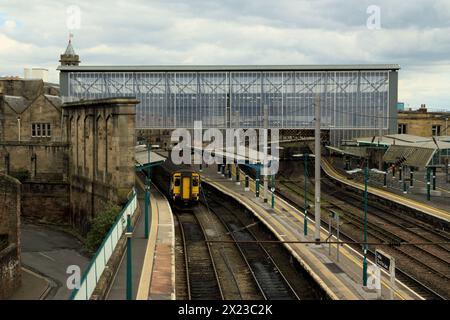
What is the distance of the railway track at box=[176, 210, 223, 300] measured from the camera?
27203 mm

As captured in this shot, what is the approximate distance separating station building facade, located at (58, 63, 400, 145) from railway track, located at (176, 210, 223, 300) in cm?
3392

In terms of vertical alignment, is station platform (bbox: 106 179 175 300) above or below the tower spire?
below

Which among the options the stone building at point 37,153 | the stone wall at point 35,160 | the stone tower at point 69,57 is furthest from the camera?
the stone tower at point 69,57

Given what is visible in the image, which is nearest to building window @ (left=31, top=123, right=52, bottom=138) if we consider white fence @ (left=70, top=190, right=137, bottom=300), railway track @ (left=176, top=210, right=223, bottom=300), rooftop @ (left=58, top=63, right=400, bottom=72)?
rooftop @ (left=58, top=63, right=400, bottom=72)

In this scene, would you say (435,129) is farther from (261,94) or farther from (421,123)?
(261,94)

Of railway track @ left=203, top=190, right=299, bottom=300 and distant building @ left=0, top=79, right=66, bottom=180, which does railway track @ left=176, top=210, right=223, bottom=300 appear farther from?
distant building @ left=0, top=79, right=66, bottom=180

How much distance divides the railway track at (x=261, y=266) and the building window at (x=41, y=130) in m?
27.1

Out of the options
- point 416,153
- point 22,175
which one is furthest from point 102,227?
point 416,153

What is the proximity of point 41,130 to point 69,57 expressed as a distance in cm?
6157

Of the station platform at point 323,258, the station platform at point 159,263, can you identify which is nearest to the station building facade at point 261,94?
the station platform at point 323,258

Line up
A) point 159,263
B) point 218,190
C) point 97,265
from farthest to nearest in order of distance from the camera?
point 218,190
point 159,263
point 97,265

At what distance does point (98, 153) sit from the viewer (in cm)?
5212

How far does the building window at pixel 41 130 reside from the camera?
6638 centimetres

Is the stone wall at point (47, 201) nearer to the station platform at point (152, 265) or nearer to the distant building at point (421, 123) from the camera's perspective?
the station platform at point (152, 265)
